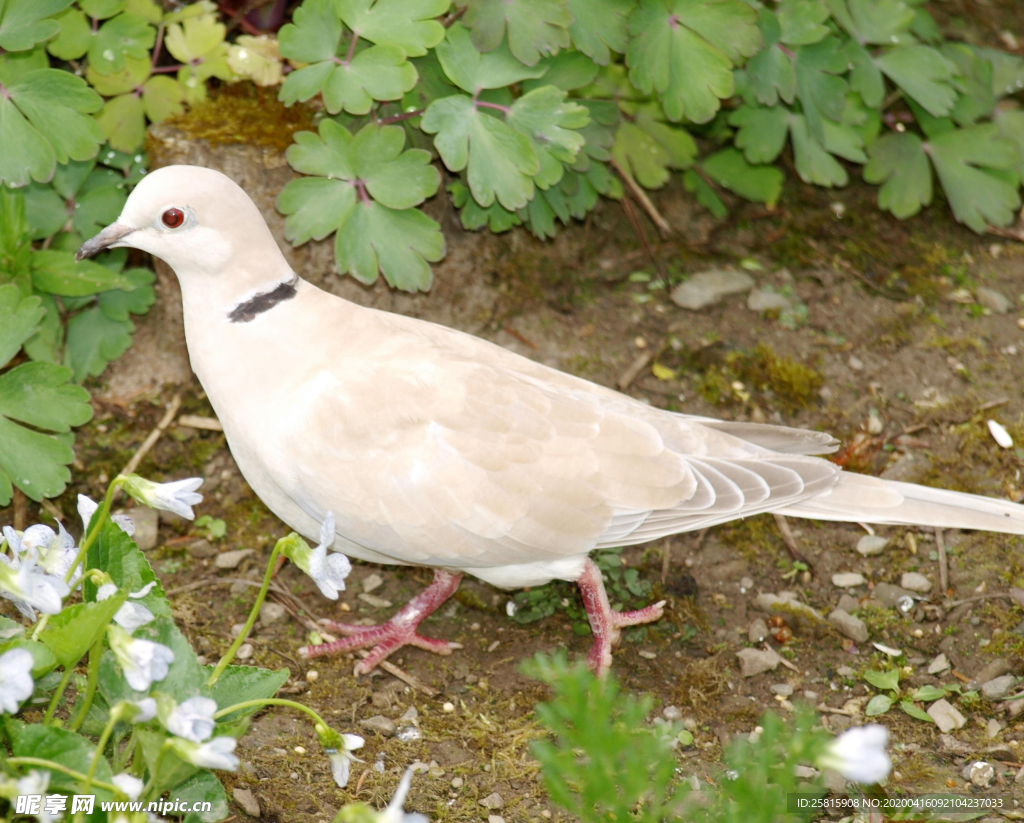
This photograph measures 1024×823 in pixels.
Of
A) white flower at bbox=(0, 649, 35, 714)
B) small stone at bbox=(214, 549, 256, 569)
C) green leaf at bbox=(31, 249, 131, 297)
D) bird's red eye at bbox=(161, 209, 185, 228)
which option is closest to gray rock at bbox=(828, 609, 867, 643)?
small stone at bbox=(214, 549, 256, 569)

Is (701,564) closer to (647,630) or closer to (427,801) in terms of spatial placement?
(647,630)

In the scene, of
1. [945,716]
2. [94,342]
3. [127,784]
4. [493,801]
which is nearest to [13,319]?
[94,342]

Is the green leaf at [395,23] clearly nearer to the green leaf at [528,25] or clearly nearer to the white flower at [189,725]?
the green leaf at [528,25]

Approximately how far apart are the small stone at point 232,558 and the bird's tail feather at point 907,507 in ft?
5.81

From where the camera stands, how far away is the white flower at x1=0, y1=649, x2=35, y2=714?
6.09ft

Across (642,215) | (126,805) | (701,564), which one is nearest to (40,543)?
(126,805)

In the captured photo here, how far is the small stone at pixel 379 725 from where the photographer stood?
9.98 feet

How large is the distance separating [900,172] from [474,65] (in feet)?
6.66

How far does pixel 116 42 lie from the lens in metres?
3.68

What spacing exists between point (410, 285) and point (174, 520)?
1.18 m

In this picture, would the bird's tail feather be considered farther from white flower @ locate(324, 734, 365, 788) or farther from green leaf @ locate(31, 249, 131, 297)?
green leaf @ locate(31, 249, 131, 297)

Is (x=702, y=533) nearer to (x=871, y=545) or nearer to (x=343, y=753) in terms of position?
(x=871, y=545)

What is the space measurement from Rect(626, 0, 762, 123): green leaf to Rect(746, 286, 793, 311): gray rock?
41.9 inches

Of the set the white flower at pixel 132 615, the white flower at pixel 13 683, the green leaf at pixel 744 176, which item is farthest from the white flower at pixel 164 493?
the green leaf at pixel 744 176
